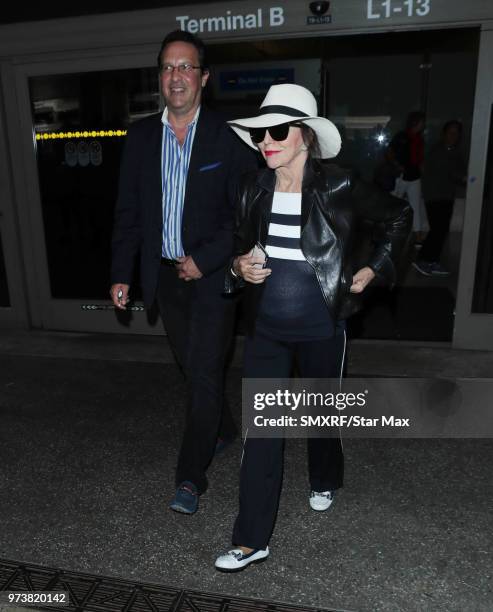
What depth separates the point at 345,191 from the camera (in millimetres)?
2646

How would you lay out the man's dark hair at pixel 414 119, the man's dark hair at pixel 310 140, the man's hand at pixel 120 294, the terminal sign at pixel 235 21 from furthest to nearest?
the man's dark hair at pixel 414 119, the terminal sign at pixel 235 21, the man's hand at pixel 120 294, the man's dark hair at pixel 310 140

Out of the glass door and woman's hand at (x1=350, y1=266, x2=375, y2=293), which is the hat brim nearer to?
woman's hand at (x1=350, y1=266, x2=375, y2=293)

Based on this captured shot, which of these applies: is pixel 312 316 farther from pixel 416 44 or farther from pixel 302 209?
pixel 416 44

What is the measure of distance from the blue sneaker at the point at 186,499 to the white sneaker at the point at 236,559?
1.45 feet

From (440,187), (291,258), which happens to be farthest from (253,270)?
(440,187)

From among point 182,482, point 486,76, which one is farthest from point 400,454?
point 486,76

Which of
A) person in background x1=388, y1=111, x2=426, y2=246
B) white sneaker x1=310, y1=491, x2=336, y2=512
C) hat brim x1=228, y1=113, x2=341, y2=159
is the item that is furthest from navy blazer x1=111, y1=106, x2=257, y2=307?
person in background x1=388, y1=111, x2=426, y2=246

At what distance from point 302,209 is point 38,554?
2.18 metres

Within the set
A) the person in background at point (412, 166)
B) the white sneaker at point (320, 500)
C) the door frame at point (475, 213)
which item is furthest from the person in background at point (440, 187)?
the white sneaker at point (320, 500)

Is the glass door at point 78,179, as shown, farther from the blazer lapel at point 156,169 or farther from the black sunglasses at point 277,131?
the black sunglasses at point 277,131

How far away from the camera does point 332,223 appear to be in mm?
2625

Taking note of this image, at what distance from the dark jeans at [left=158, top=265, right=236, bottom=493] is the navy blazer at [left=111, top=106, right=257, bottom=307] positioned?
3.4 inches

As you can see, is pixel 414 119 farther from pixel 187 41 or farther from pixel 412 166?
pixel 187 41

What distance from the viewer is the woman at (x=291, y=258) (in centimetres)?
253
